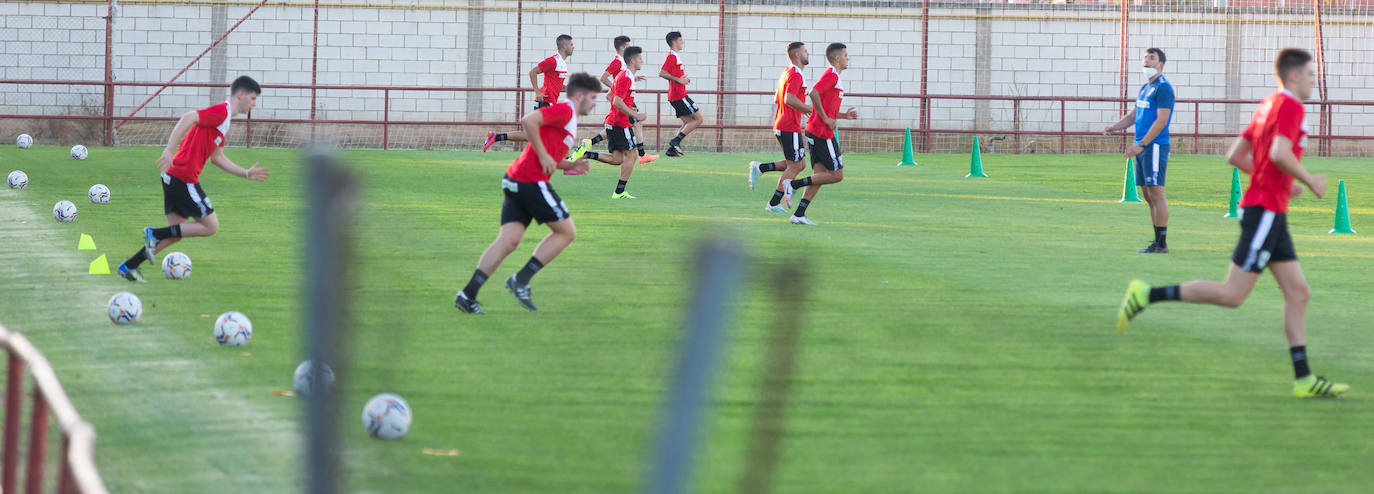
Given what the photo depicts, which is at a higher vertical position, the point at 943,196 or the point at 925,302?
the point at 943,196

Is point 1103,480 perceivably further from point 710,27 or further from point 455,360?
point 710,27

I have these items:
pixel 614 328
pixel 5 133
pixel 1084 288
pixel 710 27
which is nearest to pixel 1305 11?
pixel 710 27

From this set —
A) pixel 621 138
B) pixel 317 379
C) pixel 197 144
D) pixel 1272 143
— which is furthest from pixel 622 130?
pixel 317 379

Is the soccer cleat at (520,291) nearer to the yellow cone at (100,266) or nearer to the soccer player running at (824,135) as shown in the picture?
the yellow cone at (100,266)

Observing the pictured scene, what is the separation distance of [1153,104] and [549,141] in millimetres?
6102

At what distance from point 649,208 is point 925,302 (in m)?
6.55

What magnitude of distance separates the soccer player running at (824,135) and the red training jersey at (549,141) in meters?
5.24

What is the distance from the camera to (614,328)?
416cm

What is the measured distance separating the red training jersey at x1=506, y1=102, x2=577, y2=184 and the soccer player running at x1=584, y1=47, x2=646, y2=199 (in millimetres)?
7430

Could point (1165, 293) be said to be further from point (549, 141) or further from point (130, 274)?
point (130, 274)

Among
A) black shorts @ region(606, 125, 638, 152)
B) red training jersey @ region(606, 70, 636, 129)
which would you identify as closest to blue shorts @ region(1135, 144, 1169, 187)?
black shorts @ region(606, 125, 638, 152)

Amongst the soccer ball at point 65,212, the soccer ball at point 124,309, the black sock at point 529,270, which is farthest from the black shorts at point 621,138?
the soccer ball at point 124,309

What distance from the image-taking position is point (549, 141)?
29.0 ft

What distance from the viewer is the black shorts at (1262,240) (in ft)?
21.5
